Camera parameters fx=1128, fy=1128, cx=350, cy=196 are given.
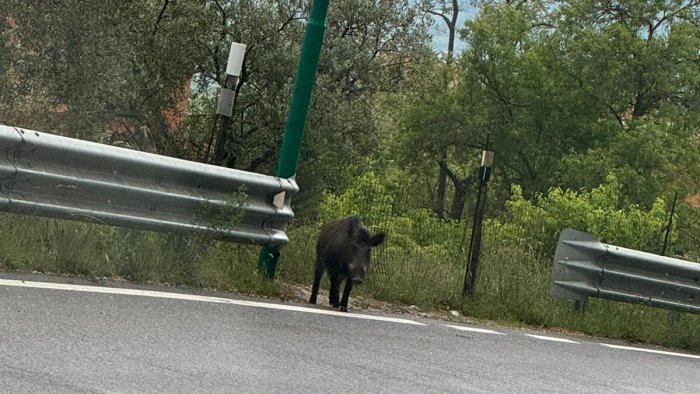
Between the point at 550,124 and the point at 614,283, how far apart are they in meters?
42.3

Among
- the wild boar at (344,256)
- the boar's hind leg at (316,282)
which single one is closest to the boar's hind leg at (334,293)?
the wild boar at (344,256)

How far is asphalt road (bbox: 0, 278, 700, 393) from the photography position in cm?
509

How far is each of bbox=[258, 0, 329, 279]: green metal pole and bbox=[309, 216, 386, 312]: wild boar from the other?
0.50m

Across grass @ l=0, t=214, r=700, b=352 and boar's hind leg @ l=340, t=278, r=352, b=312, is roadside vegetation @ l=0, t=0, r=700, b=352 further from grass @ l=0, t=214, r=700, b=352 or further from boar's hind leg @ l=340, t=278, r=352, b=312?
boar's hind leg @ l=340, t=278, r=352, b=312

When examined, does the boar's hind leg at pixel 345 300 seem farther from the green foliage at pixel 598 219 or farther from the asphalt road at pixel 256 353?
the green foliage at pixel 598 219

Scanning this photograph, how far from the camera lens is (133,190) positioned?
8.38m

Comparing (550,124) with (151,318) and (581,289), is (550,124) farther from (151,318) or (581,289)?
(151,318)

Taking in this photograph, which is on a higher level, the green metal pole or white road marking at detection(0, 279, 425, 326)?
the green metal pole

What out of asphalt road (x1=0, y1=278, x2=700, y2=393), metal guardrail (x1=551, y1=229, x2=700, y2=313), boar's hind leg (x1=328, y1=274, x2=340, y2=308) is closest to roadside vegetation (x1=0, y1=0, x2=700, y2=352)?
metal guardrail (x1=551, y1=229, x2=700, y2=313)

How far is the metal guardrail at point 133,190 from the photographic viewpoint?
25.5 feet

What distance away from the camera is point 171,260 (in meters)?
8.78

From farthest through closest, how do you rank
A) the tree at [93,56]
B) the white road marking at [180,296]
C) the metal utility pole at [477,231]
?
the tree at [93,56] → the metal utility pole at [477,231] → the white road marking at [180,296]

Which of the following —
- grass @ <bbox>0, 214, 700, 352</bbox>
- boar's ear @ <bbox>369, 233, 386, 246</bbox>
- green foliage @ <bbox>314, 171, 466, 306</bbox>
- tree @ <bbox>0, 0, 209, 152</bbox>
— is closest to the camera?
grass @ <bbox>0, 214, 700, 352</bbox>

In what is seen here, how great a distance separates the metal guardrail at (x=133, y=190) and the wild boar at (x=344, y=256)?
565mm
